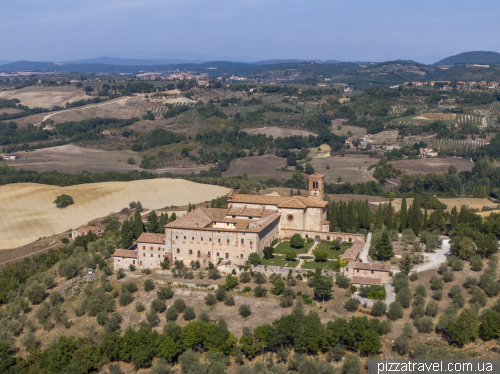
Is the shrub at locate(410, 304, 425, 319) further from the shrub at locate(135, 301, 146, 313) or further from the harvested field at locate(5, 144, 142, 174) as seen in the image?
the harvested field at locate(5, 144, 142, 174)

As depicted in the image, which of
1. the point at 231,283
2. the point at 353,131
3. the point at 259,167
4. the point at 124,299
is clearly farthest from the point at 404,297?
the point at 353,131

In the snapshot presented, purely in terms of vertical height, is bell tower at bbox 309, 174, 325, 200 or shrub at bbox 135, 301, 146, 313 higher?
bell tower at bbox 309, 174, 325, 200

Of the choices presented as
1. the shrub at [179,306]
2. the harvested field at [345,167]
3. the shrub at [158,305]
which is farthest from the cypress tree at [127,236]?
the harvested field at [345,167]

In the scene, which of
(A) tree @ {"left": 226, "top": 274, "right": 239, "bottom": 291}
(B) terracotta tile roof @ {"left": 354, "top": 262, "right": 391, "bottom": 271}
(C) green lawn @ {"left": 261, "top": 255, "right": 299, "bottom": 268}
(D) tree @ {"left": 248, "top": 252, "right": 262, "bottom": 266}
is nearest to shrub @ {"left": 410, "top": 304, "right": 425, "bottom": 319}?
(B) terracotta tile roof @ {"left": 354, "top": 262, "right": 391, "bottom": 271}

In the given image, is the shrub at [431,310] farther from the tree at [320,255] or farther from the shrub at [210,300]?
the shrub at [210,300]

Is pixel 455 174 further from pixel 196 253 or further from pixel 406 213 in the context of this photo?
pixel 196 253
